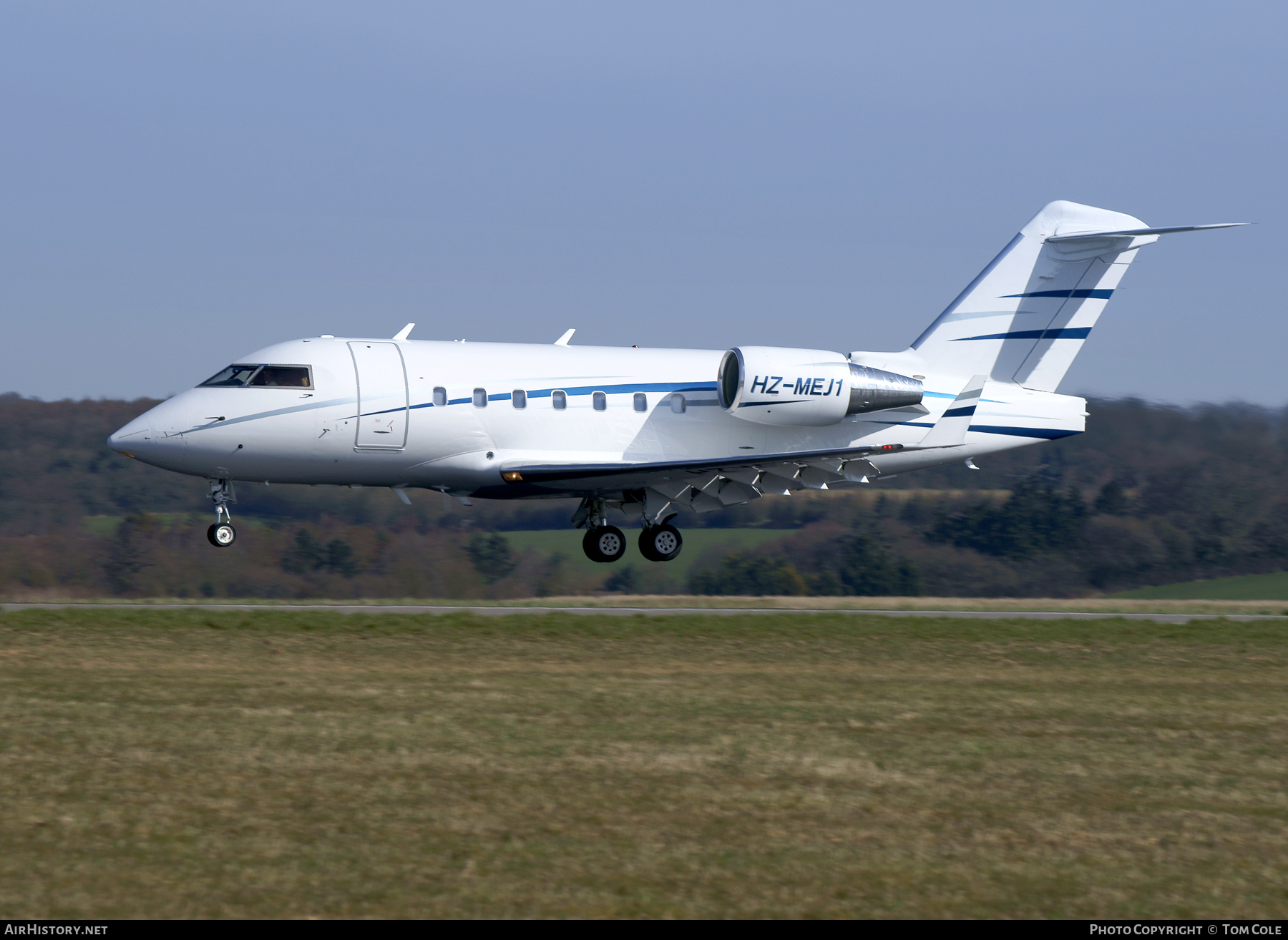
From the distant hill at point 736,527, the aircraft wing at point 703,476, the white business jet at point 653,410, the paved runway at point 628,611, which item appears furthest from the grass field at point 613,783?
the distant hill at point 736,527

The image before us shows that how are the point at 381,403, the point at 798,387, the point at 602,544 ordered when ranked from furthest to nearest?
the point at 602,544, the point at 798,387, the point at 381,403

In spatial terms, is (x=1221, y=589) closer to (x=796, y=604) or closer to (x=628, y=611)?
(x=796, y=604)

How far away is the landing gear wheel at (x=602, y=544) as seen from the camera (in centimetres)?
2566

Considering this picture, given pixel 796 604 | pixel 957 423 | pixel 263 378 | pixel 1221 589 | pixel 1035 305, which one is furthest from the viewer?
pixel 1221 589

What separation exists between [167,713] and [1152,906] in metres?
8.60

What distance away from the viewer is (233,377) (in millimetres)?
21797

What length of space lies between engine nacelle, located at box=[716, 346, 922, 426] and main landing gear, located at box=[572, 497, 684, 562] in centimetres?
319

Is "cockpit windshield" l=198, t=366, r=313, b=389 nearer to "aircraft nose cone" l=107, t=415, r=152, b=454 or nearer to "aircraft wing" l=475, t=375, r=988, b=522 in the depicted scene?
"aircraft nose cone" l=107, t=415, r=152, b=454

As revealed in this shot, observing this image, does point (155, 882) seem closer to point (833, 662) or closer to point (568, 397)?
point (833, 662)

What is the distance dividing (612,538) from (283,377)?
7.55m

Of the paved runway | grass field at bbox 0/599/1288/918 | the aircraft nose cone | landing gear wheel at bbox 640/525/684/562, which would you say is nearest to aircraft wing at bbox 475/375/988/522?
landing gear wheel at bbox 640/525/684/562

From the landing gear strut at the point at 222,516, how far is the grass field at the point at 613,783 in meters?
4.60

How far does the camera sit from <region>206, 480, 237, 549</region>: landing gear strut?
21.5 metres

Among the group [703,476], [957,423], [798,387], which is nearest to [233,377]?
[703,476]
